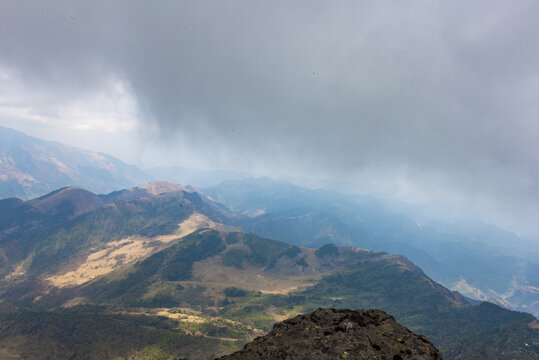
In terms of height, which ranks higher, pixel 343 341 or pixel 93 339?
pixel 343 341

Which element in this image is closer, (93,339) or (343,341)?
(343,341)

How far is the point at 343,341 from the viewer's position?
26875 mm

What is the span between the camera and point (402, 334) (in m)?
28.6

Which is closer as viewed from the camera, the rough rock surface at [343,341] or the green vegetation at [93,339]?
the rough rock surface at [343,341]

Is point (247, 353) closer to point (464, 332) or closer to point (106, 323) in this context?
point (106, 323)

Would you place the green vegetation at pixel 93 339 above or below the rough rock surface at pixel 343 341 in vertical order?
below

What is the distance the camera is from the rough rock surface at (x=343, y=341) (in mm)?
25125

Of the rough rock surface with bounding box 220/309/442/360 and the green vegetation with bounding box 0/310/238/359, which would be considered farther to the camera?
the green vegetation with bounding box 0/310/238/359

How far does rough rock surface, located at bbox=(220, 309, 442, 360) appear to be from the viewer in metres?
25.1

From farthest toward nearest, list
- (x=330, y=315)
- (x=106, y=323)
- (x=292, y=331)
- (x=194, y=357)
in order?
(x=106, y=323), (x=194, y=357), (x=330, y=315), (x=292, y=331)

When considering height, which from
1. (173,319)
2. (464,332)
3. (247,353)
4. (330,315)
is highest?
(330,315)

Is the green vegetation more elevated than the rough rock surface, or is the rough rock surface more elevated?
the rough rock surface

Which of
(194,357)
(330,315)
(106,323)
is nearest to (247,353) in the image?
(330,315)

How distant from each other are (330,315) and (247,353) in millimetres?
13885
